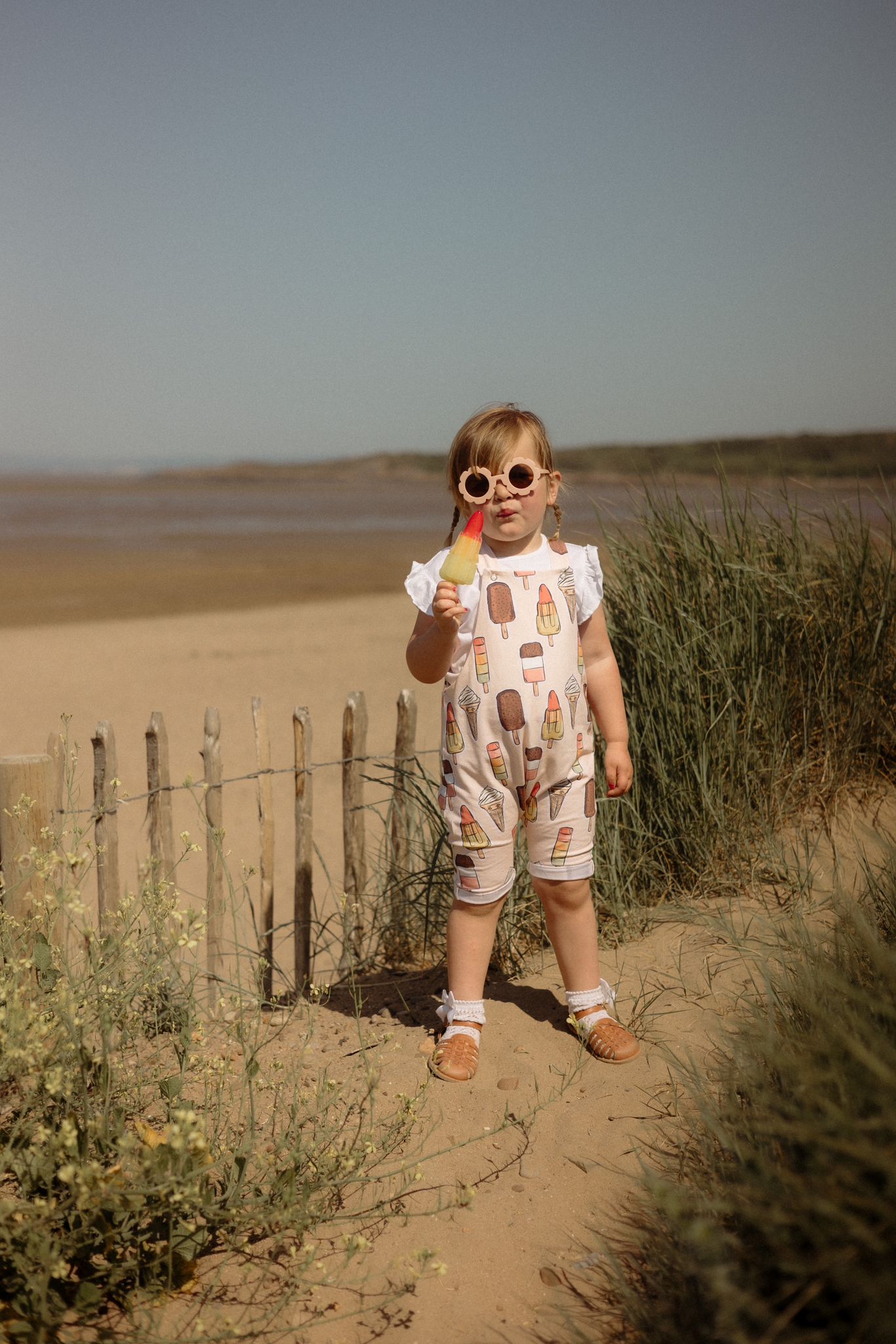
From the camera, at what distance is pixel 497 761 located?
2.61 meters

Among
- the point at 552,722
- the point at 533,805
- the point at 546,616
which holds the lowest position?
the point at 533,805

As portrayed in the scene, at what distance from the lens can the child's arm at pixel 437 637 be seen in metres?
2.45

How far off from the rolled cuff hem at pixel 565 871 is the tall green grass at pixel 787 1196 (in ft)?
2.20

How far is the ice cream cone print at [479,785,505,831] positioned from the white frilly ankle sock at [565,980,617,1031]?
571mm

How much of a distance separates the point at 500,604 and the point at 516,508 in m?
0.25

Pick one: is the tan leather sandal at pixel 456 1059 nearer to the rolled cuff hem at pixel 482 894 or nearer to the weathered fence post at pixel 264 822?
the rolled cuff hem at pixel 482 894

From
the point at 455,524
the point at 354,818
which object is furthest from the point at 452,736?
the point at 354,818

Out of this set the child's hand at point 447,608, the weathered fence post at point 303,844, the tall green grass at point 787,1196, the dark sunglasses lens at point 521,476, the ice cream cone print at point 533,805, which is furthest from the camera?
the weathered fence post at point 303,844

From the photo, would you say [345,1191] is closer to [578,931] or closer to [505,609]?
[578,931]

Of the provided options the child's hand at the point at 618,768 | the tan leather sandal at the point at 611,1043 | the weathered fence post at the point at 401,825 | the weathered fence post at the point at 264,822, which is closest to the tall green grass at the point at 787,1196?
the tan leather sandal at the point at 611,1043

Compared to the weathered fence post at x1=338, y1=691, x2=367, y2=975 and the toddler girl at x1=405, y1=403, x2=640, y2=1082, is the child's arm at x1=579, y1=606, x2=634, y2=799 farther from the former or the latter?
the weathered fence post at x1=338, y1=691, x2=367, y2=975

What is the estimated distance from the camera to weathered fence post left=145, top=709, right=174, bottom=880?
335cm

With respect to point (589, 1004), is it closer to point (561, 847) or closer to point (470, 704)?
point (561, 847)

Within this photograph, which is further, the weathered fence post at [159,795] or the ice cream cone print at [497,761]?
the weathered fence post at [159,795]
